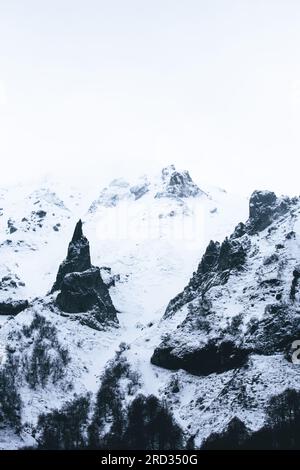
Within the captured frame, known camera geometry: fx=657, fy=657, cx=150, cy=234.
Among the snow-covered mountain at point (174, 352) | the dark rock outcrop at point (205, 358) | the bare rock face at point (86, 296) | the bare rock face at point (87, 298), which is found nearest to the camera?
the snow-covered mountain at point (174, 352)

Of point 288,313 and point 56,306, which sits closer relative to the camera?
point 288,313

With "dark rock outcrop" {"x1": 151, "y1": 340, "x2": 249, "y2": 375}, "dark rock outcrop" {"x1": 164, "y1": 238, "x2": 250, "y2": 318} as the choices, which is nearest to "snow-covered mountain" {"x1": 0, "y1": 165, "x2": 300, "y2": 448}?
"dark rock outcrop" {"x1": 151, "y1": 340, "x2": 249, "y2": 375}

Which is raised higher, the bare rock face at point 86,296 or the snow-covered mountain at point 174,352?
the bare rock face at point 86,296

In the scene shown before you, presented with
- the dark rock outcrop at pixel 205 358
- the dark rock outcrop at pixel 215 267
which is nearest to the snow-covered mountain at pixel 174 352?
the dark rock outcrop at pixel 205 358

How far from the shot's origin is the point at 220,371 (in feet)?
474

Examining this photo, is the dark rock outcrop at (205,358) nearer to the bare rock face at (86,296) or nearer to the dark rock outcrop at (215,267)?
the dark rock outcrop at (215,267)

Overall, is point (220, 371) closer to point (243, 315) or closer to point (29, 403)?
point (243, 315)

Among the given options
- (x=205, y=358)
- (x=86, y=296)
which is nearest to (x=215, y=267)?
(x=86, y=296)

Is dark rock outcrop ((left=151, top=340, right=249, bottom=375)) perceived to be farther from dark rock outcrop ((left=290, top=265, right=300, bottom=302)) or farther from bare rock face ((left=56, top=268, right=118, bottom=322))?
bare rock face ((left=56, top=268, right=118, bottom=322))

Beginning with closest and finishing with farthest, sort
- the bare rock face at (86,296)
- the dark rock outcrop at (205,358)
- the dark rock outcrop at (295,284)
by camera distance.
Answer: the dark rock outcrop at (205,358) → the dark rock outcrop at (295,284) → the bare rock face at (86,296)

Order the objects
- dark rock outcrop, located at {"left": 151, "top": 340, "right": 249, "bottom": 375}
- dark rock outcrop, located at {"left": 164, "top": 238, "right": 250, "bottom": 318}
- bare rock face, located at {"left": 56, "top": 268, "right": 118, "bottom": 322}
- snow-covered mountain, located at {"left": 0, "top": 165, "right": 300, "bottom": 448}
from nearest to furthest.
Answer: snow-covered mountain, located at {"left": 0, "top": 165, "right": 300, "bottom": 448} < dark rock outcrop, located at {"left": 151, "top": 340, "right": 249, "bottom": 375} < dark rock outcrop, located at {"left": 164, "top": 238, "right": 250, "bottom": 318} < bare rock face, located at {"left": 56, "top": 268, "right": 118, "bottom": 322}
